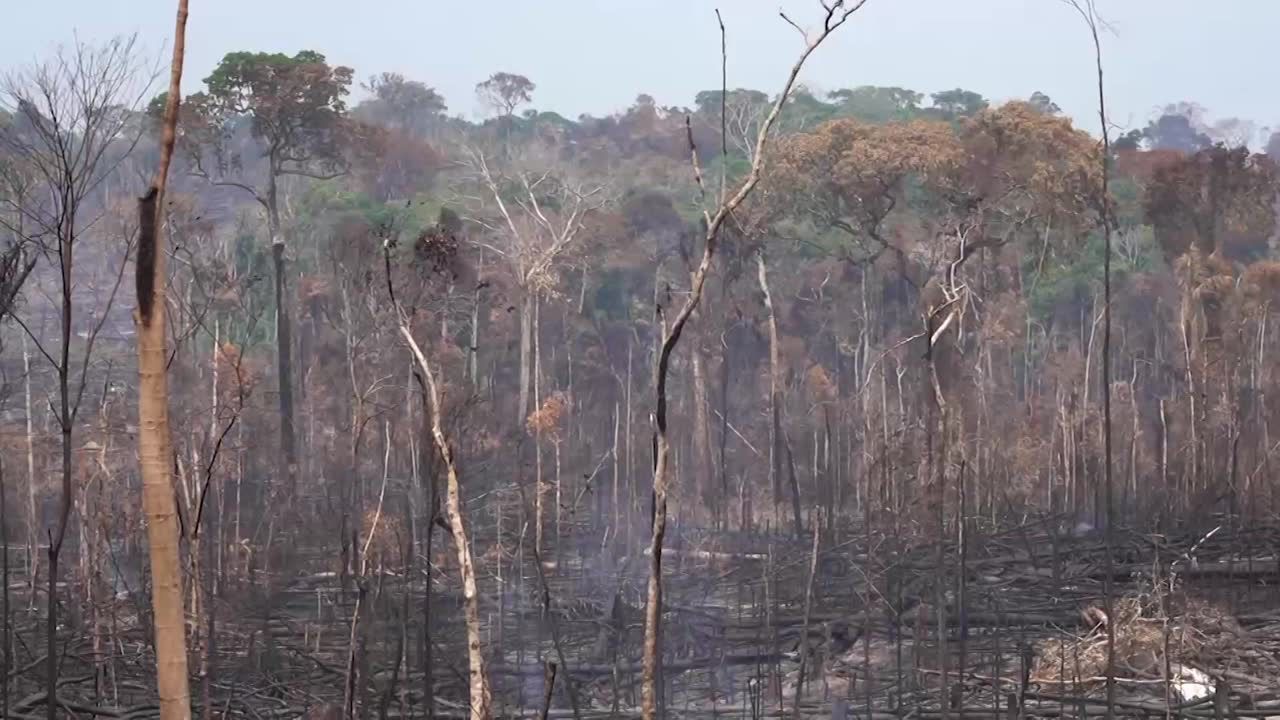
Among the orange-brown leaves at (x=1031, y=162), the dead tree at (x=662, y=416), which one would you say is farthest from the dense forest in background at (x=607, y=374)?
the dead tree at (x=662, y=416)

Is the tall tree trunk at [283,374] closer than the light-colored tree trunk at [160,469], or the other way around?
the light-colored tree trunk at [160,469]

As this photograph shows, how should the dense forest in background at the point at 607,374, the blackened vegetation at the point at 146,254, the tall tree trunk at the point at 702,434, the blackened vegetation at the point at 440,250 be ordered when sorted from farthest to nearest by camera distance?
the tall tree trunk at the point at 702,434 < the dense forest in background at the point at 607,374 < the blackened vegetation at the point at 440,250 < the blackened vegetation at the point at 146,254

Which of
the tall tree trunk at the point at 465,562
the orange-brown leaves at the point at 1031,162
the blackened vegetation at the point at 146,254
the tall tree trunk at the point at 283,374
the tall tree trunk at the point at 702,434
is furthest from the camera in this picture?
the tall tree trunk at the point at 702,434

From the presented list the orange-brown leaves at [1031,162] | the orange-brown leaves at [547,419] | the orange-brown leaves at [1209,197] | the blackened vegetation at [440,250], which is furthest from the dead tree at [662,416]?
the orange-brown leaves at [1209,197]

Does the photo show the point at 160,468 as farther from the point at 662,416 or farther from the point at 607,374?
the point at 607,374

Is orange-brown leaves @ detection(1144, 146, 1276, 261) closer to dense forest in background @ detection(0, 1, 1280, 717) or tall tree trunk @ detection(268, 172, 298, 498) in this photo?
dense forest in background @ detection(0, 1, 1280, 717)

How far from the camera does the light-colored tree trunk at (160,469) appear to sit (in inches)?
176

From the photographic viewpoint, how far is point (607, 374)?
94.1ft

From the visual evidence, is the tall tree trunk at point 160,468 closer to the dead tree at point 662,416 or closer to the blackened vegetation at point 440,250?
the dead tree at point 662,416

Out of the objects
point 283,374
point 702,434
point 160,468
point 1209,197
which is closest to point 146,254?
point 160,468

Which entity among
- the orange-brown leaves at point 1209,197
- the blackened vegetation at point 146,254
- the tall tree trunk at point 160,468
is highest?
the orange-brown leaves at point 1209,197

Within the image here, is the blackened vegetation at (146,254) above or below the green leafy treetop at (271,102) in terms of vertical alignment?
A: below

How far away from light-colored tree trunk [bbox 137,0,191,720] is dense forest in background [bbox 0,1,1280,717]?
12.2ft

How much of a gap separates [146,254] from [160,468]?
2.26 feet
